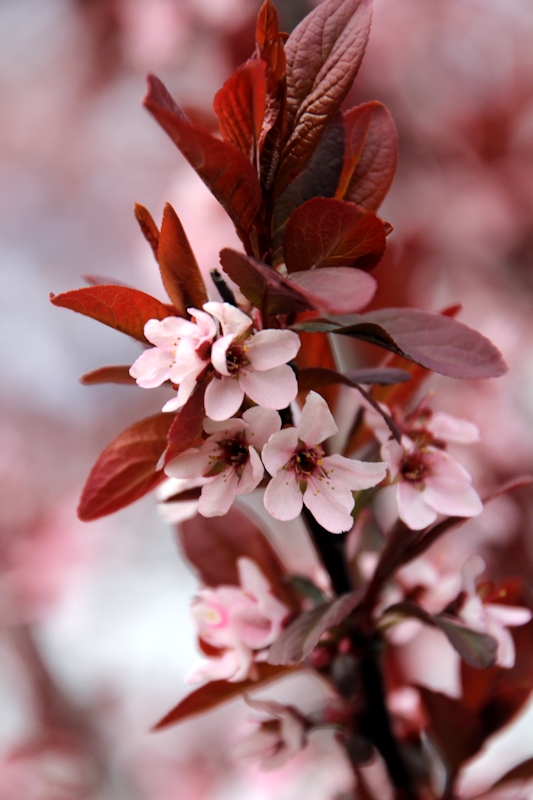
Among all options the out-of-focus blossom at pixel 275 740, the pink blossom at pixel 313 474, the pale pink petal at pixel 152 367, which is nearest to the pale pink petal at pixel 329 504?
the pink blossom at pixel 313 474

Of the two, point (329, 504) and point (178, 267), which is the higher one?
point (178, 267)

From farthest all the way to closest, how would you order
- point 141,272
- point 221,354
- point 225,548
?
point 141,272
point 225,548
point 221,354

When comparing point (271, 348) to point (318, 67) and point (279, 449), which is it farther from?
point (318, 67)

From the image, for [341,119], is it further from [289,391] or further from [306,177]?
[289,391]

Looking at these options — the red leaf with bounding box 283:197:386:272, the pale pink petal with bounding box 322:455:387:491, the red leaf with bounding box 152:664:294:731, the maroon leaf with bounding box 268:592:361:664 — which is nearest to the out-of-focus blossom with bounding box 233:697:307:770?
the red leaf with bounding box 152:664:294:731

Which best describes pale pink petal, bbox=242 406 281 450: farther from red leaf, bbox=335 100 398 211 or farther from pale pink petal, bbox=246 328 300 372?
red leaf, bbox=335 100 398 211

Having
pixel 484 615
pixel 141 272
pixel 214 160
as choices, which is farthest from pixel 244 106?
pixel 141 272
